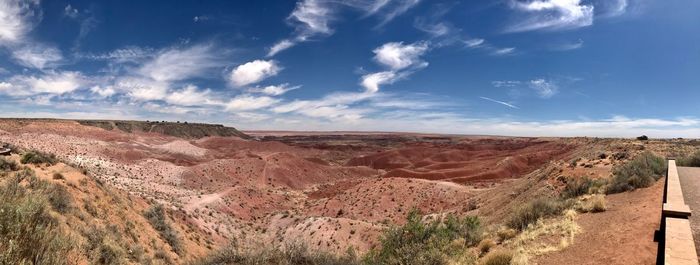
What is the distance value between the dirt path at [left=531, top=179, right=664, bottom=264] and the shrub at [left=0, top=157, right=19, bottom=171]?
18.5 m

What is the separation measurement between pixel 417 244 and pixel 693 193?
28.8 feet

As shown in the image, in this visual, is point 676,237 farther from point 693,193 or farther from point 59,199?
point 59,199

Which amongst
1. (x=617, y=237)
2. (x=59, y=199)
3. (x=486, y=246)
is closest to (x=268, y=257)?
(x=486, y=246)

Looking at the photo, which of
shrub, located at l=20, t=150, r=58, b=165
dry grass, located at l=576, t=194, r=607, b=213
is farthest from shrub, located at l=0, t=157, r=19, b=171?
dry grass, located at l=576, t=194, r=607, b=213

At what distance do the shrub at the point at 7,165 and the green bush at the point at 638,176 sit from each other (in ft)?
75.0

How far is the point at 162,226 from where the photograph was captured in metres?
19.2

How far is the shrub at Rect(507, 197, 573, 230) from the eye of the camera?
1280 cm

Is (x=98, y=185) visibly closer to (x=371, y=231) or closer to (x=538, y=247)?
(x=371, y=231)

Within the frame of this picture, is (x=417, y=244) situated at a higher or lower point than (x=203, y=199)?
higher

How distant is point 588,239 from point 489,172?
44860 mm

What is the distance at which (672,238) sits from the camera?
23.0 ft

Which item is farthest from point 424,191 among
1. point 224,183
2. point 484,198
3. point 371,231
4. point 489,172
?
point 224,183

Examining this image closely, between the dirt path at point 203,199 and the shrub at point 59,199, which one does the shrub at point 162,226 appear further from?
the dirt path at point 203,199

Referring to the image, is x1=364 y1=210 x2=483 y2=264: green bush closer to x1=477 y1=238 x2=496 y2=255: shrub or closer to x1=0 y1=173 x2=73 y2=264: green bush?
x1=477 y1=238 x2=496 y2=255: shrub
